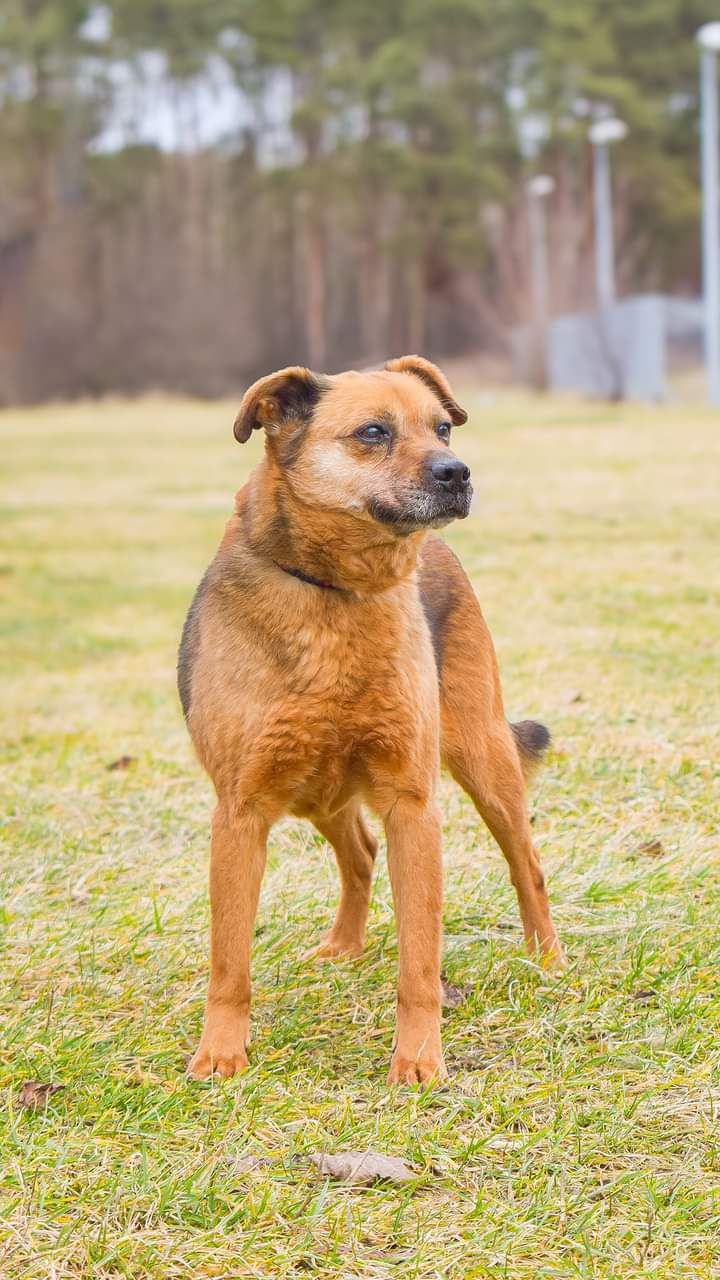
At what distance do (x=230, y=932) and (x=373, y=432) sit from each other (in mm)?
1163

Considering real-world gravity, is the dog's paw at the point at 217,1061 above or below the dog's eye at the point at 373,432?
below

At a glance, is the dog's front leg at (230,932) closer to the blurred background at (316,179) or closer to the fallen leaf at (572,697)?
the fallen leaf at (572,697)

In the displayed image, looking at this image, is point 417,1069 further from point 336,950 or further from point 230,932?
point 336,950

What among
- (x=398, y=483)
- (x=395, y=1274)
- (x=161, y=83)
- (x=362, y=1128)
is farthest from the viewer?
(x=161, y=83)

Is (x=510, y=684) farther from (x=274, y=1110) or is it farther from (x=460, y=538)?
(x=460, y=538)

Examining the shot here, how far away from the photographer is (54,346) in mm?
40250

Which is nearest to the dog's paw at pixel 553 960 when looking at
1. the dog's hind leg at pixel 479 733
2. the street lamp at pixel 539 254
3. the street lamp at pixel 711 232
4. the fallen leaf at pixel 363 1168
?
the dog's hind leg at pixel 479 733

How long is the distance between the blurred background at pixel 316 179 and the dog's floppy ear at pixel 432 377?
34.4m

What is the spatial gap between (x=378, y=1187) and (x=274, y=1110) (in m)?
0.36

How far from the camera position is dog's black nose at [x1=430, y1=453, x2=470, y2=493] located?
3.10 m

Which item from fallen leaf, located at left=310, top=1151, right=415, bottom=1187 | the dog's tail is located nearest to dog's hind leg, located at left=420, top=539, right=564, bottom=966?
the dog's tail

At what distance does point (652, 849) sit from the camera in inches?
176

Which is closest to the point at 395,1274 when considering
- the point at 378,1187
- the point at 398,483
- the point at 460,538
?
the point at 378,1187

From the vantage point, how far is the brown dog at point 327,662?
3115mm
